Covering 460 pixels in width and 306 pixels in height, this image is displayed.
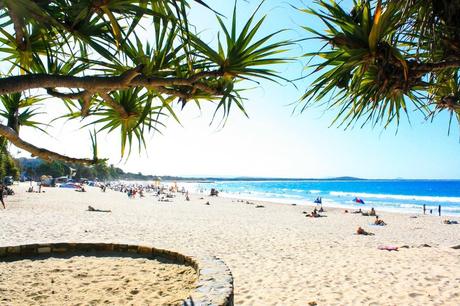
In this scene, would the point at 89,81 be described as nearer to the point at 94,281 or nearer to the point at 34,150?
the point at 34,150

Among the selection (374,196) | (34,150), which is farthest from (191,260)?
(374,196)

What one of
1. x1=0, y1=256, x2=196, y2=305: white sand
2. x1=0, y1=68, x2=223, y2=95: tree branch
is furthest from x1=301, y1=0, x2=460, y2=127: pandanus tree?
x1=0, y1=256, x2=196, y2=305: white sand

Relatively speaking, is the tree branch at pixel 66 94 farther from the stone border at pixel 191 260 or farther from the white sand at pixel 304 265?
the white sand at pixel 304 265

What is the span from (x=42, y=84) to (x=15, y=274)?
3102 mm

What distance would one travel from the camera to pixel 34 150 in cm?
242

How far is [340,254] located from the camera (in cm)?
930

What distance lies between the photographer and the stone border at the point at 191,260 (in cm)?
263

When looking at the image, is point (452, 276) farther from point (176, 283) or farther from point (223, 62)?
point (223, 62)

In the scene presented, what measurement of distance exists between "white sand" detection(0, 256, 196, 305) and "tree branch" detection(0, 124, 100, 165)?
1.30 m

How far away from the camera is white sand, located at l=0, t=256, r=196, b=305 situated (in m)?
3.10

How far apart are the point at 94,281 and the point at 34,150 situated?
1.79 meters

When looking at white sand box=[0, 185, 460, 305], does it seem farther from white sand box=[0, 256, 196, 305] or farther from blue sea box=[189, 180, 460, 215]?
blue sea box=[189, 180, 460, 215]

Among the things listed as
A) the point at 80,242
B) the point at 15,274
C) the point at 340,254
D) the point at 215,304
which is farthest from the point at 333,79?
the point at 340,254

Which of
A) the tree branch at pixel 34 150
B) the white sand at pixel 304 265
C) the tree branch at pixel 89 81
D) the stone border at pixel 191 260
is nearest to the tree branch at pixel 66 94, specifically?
the tree branch at pixel 34 150
